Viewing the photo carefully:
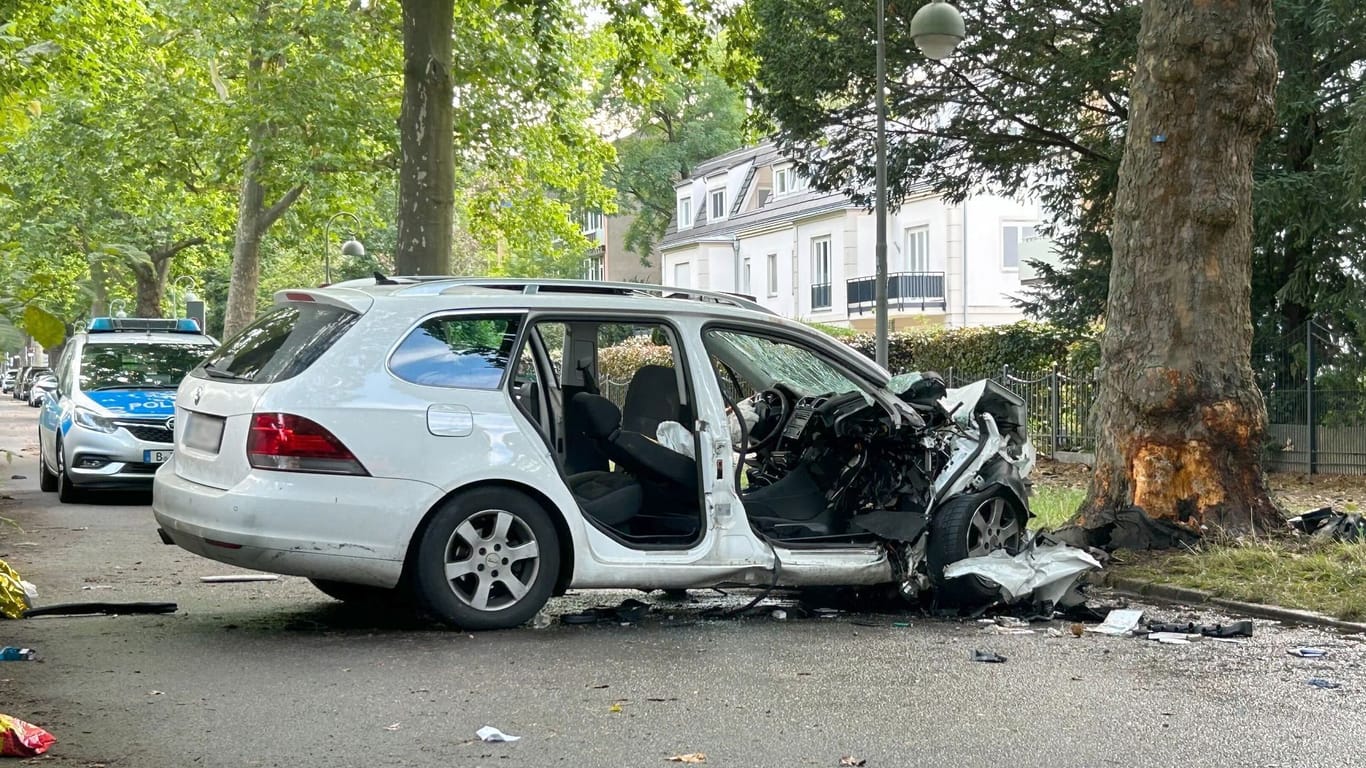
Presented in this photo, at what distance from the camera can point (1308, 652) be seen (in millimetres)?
7445

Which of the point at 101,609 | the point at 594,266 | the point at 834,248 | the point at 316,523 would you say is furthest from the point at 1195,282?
the point at 594,266

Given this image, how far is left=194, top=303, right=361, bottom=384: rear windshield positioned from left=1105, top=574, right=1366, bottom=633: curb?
506 centimetres

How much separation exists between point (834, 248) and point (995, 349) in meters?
27.0

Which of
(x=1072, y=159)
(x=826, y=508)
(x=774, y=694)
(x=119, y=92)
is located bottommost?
(x=774, y=694)

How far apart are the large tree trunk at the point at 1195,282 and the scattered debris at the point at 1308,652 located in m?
3.27

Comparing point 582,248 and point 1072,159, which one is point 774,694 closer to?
point 1072,159

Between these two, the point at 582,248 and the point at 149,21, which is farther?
the point at 582,248

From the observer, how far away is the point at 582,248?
40719 millimetres

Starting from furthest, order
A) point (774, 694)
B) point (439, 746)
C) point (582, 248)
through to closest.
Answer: point (582, 248) → point (774, 694) → point (439, 746)

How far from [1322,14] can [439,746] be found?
16657 mm

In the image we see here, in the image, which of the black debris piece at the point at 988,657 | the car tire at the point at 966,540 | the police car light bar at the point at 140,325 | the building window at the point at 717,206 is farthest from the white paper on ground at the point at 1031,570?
the building window at the point at 717,206

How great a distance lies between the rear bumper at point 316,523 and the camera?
23.6ft

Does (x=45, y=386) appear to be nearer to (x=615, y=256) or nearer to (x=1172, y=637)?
(x=1172, y=637)

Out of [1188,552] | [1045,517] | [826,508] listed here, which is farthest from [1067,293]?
[826,508]
